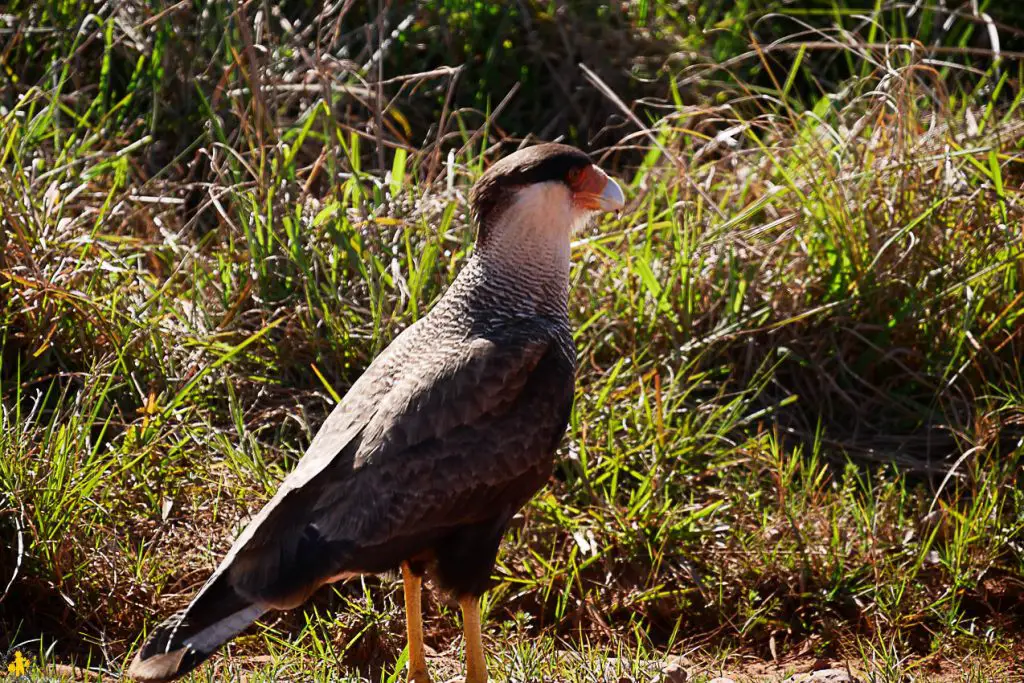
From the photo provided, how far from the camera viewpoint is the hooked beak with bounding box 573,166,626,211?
12.3 ft

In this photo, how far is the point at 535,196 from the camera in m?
3.65

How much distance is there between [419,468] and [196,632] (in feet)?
2.23

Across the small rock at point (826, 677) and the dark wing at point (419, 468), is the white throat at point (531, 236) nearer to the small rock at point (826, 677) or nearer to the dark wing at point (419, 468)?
the dark wing at point (419, 468)

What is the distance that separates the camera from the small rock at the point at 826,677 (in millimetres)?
3500

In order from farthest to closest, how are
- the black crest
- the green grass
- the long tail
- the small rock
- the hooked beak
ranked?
the green grass < the hooked beak < the black crest < the small rock < the long tail

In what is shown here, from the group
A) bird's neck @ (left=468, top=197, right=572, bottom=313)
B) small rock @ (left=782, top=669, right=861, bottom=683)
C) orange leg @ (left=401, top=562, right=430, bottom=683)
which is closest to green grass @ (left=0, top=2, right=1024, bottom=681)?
small rock @ (left=782, top=669, right=861, bottom=683)

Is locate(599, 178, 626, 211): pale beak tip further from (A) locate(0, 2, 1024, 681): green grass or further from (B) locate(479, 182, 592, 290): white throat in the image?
(A) locate(0, 2, 1024, 681): green grass

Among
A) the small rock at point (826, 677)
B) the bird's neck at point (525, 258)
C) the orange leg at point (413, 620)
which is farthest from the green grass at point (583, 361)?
the bird's neck at point (525, 258)

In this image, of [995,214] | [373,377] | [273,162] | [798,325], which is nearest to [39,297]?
[273,162]

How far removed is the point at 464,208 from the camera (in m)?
4.89

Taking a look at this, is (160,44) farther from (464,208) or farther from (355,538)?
(355,538)

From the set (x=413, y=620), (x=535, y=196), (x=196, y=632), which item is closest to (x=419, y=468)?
(x=413, y=620)

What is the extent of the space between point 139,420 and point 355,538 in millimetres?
1355

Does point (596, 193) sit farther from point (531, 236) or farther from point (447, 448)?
point (447, 448)
